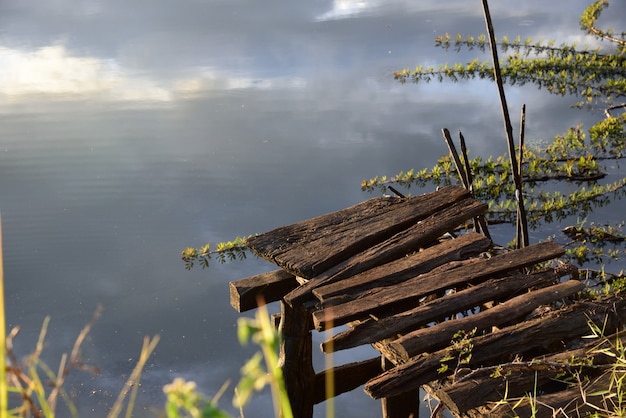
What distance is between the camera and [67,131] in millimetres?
8805

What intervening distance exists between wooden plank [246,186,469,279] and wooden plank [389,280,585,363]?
658 millimetres

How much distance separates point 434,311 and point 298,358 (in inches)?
33.9

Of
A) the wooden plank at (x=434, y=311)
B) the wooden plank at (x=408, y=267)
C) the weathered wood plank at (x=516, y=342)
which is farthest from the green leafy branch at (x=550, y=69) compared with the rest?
the weathered wood plank at (x=516, y=342)

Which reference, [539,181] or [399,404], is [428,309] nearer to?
[399,404]

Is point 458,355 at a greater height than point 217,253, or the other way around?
point 458,355

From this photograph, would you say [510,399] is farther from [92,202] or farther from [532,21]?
[532,21]

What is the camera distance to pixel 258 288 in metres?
3.99

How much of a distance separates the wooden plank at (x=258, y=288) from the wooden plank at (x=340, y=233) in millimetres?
133

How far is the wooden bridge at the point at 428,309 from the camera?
294 centimetres

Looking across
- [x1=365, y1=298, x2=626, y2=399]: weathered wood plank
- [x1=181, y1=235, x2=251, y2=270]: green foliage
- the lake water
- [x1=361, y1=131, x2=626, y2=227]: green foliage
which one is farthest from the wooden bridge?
[x1=361, y1=131, x2=626, y2=227]: green foliage

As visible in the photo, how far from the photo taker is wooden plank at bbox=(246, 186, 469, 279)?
12.4 feet

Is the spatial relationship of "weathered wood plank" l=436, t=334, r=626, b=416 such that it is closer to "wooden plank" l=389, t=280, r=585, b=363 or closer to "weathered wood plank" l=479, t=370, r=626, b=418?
"weathered wood plank" l=479, t=370, r=626, b=418

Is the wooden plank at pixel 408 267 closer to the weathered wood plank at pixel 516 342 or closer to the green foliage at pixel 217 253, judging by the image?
the weathered wood plank at pixel 516 342

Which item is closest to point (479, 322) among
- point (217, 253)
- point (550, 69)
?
point (217, 253)
